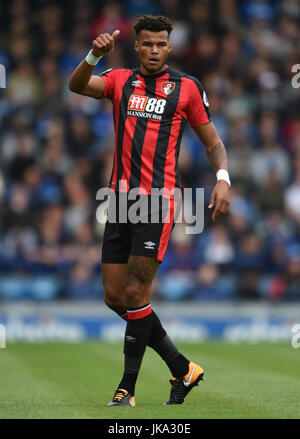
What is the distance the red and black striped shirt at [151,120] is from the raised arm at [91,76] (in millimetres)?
107

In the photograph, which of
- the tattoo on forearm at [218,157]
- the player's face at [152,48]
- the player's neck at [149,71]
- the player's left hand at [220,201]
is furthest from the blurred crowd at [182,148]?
the player's left hand at [220,201]

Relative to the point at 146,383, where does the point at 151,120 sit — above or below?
above

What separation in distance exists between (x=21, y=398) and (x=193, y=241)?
770 centimetres

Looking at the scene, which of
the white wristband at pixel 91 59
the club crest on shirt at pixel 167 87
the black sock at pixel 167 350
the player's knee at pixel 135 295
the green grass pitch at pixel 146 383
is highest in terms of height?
the white wristband at pixel 91 59

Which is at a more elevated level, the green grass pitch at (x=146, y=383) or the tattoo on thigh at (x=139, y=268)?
the tattoo on thigh at (x=139, y=268)

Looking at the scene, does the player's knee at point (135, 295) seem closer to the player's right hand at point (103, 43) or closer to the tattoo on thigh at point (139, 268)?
the tattoo on thigh at point (139, 268)

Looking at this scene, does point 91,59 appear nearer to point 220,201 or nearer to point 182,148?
point 220,201

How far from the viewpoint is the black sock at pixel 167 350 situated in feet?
21.3

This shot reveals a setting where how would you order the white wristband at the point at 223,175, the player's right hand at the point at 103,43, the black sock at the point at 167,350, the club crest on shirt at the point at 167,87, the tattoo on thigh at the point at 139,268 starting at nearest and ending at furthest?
the player's right hand at the point at 103,43 → the tattoo on thigh at the point at 139,268 → the white wristband at the point at 223,175 → the club crest on shirt at the point at 167,87 → the black sock at the point at 167,350

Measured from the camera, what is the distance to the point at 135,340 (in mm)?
6230

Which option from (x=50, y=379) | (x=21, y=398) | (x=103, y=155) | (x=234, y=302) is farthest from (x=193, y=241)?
(x=21, y=398)

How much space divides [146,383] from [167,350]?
1.45 m

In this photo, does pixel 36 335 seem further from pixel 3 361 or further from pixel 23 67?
pixel 23 67

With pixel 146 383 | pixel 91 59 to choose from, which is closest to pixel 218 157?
pixel 91 59
